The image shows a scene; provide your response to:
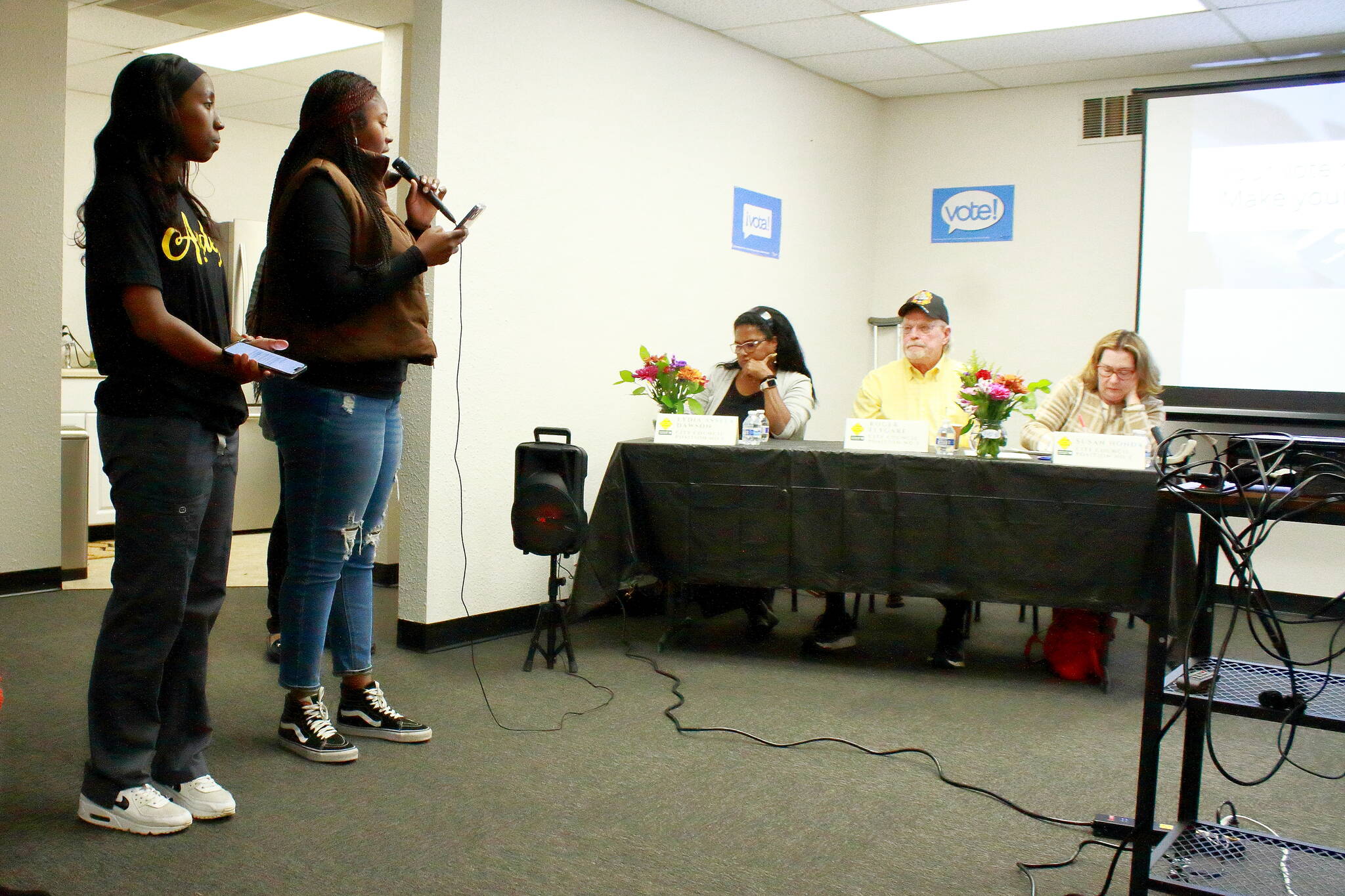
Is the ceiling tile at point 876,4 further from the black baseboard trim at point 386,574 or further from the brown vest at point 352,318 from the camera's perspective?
the black baseboard trim at point 386,574

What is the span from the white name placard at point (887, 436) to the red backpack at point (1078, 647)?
682 mm

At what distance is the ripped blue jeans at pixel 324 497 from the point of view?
2.27 meters

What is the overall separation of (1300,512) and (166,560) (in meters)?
1.85

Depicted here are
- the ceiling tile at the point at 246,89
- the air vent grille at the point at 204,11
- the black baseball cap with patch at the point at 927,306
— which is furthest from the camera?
the ceiling tile at the point at 246,89

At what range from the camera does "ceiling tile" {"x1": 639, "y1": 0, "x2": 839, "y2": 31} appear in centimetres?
431

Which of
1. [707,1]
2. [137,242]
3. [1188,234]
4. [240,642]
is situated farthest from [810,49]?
[137,242]

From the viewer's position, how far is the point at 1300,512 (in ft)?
5.32

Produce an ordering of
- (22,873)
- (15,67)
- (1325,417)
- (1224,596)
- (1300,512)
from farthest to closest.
Result: (1224,596)
(1325,417)
(15,67)
(22,873)
(1300,512)

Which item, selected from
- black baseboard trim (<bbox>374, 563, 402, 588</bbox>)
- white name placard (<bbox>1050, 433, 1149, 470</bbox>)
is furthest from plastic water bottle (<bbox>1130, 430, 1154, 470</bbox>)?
black baseboard trim (<bbox>374, 563, 402, 588</bbox>)

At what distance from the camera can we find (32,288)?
4.17 metres

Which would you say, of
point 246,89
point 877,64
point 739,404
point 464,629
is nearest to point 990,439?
point 739,404

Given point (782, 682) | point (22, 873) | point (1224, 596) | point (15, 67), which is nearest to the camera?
point (22, 873)

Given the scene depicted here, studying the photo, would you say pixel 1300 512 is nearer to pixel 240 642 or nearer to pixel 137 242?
pixel 137 242

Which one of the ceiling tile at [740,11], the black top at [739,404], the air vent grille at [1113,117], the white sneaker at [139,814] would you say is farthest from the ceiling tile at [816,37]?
the white sneaker at [139,814]
